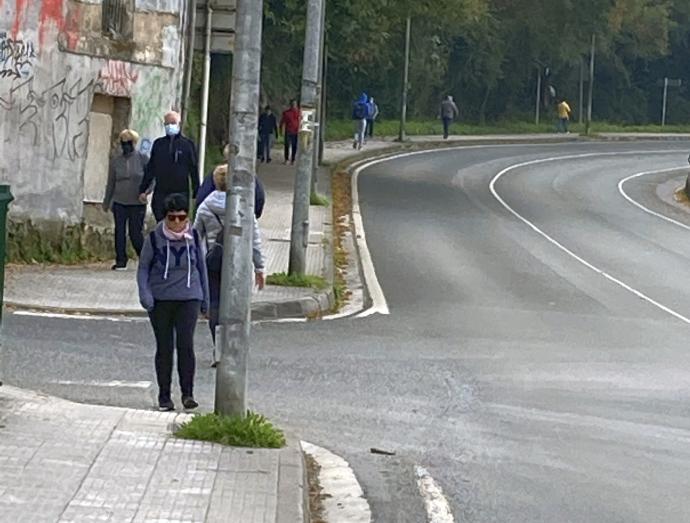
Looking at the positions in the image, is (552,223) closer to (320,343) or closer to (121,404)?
(320,343)

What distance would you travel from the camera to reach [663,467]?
10.2 metres

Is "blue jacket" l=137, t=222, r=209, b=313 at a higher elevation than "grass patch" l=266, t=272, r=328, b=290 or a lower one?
higher

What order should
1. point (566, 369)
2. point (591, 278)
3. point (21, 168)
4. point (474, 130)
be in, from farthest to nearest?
1. point (474, 130)
2. point (591, 278)
3. point (21, 168)
4. point (566, 369)

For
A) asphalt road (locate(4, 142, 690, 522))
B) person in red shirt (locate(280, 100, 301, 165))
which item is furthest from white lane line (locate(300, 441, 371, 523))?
person in red shirt (locate(280, 100, 301, 165))

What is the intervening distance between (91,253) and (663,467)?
39.5ft

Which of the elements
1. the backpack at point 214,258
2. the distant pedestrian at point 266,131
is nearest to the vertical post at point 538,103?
the distant pedestrian at point 266,131

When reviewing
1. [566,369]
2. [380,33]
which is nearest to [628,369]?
[566,369]

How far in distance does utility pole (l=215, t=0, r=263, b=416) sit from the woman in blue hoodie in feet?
4.30

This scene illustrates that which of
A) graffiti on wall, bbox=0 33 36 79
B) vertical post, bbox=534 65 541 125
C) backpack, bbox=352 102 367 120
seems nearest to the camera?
graffiti on wall, bbox=0 33 36 79

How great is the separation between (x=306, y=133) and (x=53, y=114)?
318 centimetres

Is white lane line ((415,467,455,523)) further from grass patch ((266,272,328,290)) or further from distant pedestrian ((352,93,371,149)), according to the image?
distant pedestrian ((352,93,371,149))

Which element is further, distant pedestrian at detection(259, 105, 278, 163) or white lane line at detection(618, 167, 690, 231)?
distant pedestrian at detection(259, 105, 278, 163)

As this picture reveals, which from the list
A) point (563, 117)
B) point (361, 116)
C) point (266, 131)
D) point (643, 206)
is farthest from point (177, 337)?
point (563, 117)

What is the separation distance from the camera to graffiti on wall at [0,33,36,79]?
19422mm
